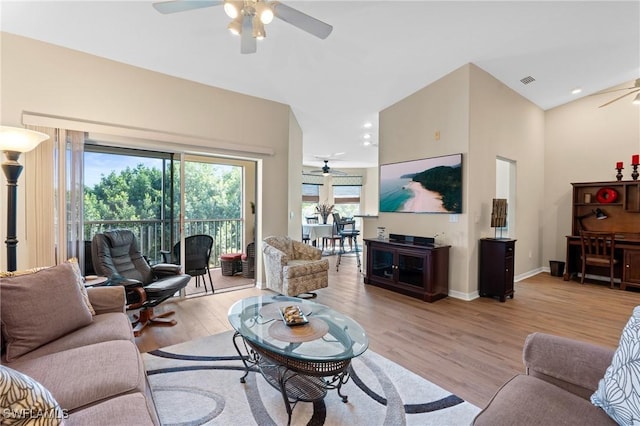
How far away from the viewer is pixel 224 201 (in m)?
5.92

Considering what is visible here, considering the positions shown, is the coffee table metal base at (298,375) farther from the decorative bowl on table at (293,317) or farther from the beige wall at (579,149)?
the beige wall at (579,149)

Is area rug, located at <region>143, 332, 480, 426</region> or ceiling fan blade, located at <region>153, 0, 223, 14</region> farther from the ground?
ceiling fan blade, located at <region>153, 0, 223, 14</region>

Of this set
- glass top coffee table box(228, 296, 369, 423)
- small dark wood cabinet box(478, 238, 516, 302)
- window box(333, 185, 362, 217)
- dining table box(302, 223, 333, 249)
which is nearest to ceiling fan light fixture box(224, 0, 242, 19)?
glass top coffee table box(228, 296, 369, 423)

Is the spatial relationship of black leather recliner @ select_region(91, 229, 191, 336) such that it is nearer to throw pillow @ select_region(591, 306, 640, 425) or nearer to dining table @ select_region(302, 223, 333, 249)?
throw pillow @ select_region(591, 306, 640, 425)

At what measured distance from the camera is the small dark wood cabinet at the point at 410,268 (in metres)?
4.14

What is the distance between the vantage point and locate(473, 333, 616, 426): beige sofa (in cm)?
116

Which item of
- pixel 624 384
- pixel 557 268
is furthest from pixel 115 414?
pixel 557 268

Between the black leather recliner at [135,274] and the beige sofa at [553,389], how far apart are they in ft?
10.2

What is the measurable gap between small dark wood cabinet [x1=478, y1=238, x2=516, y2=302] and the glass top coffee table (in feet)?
9.61

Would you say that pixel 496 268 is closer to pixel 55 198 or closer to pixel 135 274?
pixel 135 274

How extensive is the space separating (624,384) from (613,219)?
19.4 feet

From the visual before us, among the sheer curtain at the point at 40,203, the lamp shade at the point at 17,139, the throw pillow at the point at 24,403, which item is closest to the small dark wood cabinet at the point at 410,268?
the throw pillow at the point at 24,403

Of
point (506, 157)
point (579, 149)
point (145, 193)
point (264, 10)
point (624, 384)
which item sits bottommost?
point (624, 384)

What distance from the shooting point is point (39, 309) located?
5.85 feet
